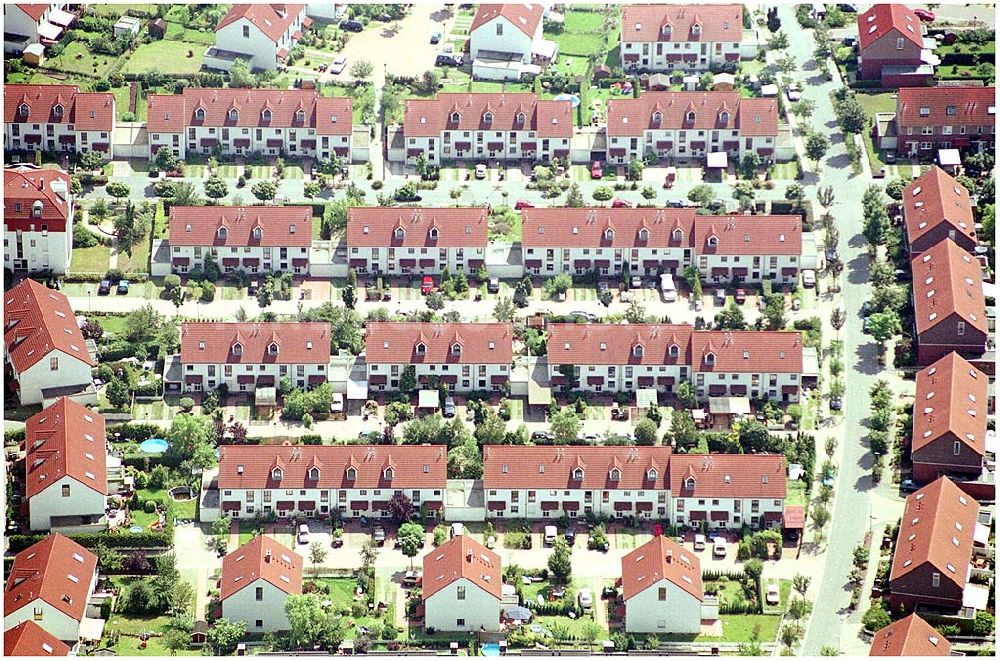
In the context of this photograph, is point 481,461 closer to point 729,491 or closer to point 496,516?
point 496,516

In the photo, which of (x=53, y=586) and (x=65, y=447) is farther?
(x=65, y=447)

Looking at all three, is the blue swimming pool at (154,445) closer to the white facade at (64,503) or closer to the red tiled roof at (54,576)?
the white facade at (64,503)

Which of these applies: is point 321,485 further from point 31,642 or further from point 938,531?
point 938,531

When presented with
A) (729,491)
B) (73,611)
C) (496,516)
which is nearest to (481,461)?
(496,516)

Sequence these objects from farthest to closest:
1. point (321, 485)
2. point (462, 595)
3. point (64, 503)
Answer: point (321, 485) → point (64, 503) → point (462, 595)

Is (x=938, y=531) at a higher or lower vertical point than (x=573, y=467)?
lower

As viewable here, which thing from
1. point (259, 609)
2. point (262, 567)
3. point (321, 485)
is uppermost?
point (321, 485)

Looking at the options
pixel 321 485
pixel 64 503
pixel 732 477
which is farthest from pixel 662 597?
pixel 64 503

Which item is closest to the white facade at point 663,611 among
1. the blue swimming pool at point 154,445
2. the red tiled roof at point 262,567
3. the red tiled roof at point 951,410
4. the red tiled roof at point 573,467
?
the red tiled roof at point 573,467
